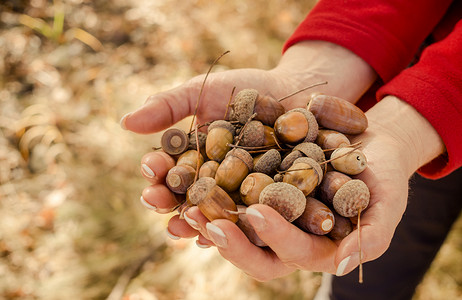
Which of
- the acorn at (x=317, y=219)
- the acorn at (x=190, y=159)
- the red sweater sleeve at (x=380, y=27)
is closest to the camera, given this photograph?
the acorn at (x=317, y=219)

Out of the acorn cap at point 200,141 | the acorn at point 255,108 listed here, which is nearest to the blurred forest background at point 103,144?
the acorn cap at point 200,141

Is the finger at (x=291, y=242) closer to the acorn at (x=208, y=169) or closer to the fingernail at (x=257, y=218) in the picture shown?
the fingernail at (x=257, y=218)

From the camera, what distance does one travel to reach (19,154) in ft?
10.5

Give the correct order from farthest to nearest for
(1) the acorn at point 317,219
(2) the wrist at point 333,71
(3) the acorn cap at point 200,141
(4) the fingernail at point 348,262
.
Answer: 1. (2) the wrist at point 333,71
2. (3) the acorn cap at point 200,141
3. (1) the acorn at point 317,219
4. (4) the fingernail at point 348,262

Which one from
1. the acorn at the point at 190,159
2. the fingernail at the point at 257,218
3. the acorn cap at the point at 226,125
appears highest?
the acorn cap at the point at 226,125

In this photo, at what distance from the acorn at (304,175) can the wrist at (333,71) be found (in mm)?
695

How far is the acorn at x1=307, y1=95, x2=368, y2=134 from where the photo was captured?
1486 mm

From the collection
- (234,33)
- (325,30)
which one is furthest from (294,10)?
(325,30)

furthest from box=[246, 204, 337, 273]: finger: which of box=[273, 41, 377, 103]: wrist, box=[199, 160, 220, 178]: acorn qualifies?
box=[273, 41, 377, 103]: wrist

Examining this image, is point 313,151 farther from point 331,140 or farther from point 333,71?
point 333,71

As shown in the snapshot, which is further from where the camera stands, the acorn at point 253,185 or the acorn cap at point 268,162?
the acorn cap at point 268,162

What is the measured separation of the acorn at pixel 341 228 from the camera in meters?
1.27

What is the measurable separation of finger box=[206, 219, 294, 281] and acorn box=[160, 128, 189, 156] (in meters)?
0.45

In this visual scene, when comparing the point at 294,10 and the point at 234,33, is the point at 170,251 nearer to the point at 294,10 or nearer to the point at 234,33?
the point at 234,33
